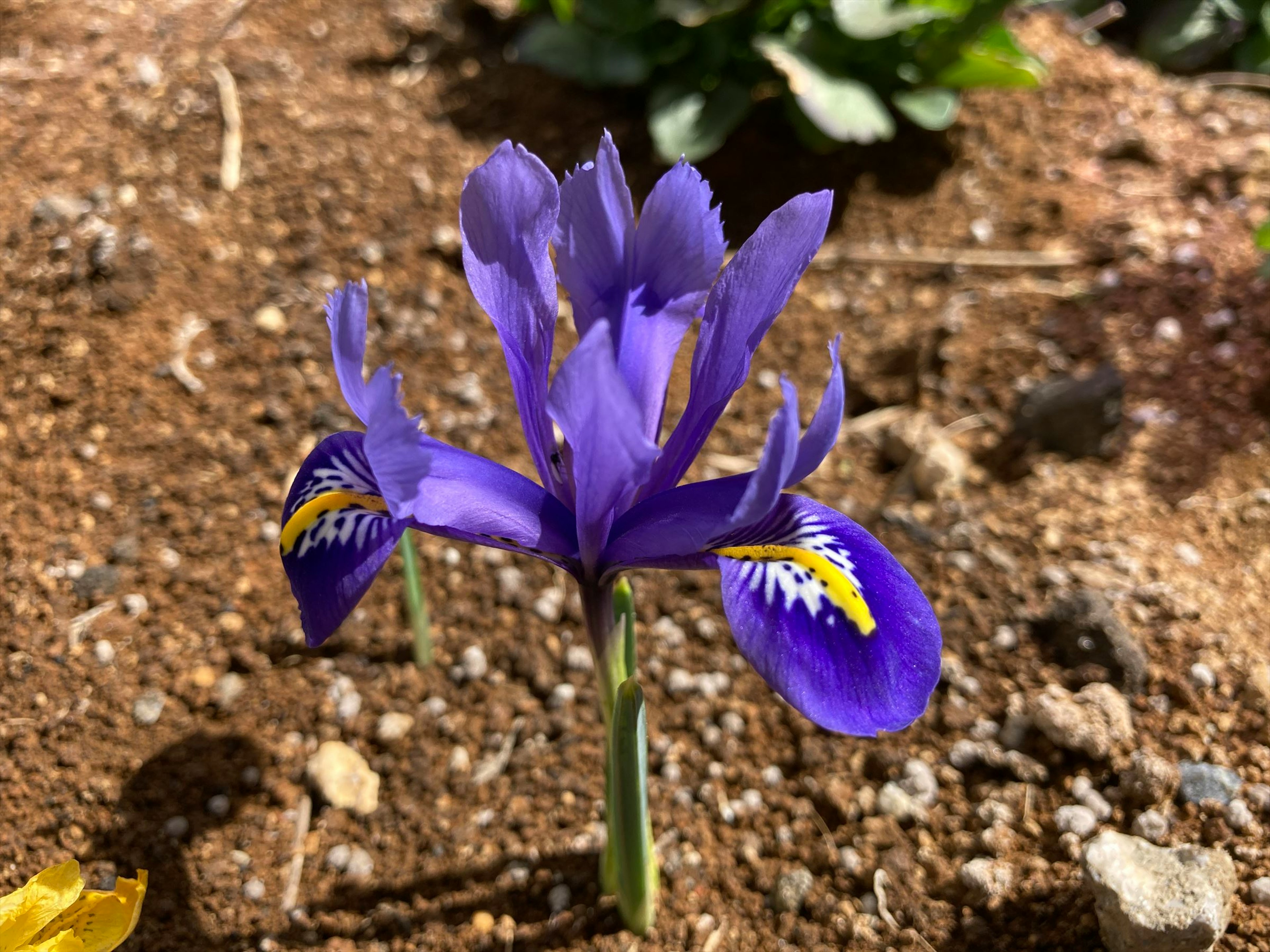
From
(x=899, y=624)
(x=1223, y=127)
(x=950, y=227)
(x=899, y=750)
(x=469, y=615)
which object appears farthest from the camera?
(x=1223, y=127)

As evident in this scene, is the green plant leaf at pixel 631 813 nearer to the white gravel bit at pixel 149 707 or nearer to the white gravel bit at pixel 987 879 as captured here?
the white gravel bit at pixel 987 879

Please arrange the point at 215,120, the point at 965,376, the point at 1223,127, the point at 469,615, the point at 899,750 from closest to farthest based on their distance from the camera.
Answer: the point at 899,750, the point at 469,615, the point at 965,376, the point at 215,120, the point at 1223,127

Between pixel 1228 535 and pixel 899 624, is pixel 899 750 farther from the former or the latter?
pixel 1228 535

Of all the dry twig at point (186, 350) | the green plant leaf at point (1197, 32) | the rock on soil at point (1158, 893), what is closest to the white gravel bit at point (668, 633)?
the rock on soil at point (1158, 893)

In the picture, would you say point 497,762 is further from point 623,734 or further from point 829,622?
point 829,622

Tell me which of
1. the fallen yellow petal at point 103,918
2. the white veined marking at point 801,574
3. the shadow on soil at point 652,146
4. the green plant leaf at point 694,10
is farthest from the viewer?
the shadow on soil at point 652,146

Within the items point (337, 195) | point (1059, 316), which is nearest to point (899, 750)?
point (1059, 316)
